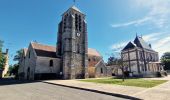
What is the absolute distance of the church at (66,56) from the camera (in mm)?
29828

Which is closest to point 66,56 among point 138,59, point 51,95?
point 51,95

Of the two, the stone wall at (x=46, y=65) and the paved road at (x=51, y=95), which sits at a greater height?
the stone wall at (x=46, y=65)

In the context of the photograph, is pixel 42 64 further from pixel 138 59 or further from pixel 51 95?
pixel 138 59

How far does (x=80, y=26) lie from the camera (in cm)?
3544

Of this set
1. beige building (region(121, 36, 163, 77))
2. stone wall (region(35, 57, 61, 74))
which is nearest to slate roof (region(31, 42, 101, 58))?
stone wall (region(35, 57, 61, 74))

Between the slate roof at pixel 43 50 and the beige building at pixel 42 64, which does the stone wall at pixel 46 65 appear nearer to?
the beige building at pixel 42 64

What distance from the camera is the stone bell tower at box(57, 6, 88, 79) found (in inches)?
1199

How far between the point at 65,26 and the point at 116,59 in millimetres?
15164

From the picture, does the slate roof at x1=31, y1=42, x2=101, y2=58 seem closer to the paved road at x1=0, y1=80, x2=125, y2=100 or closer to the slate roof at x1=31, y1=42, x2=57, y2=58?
the slate roof at x1=31, y1=42, x2=57, y2=58

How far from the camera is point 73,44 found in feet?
104

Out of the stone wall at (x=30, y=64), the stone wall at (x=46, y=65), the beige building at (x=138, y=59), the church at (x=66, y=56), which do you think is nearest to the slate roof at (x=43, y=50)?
the church at (x=66, y=56)

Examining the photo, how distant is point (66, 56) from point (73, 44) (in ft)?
10.9

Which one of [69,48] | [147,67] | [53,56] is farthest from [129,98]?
[147,67]

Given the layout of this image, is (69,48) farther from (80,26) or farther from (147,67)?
(147,67)
